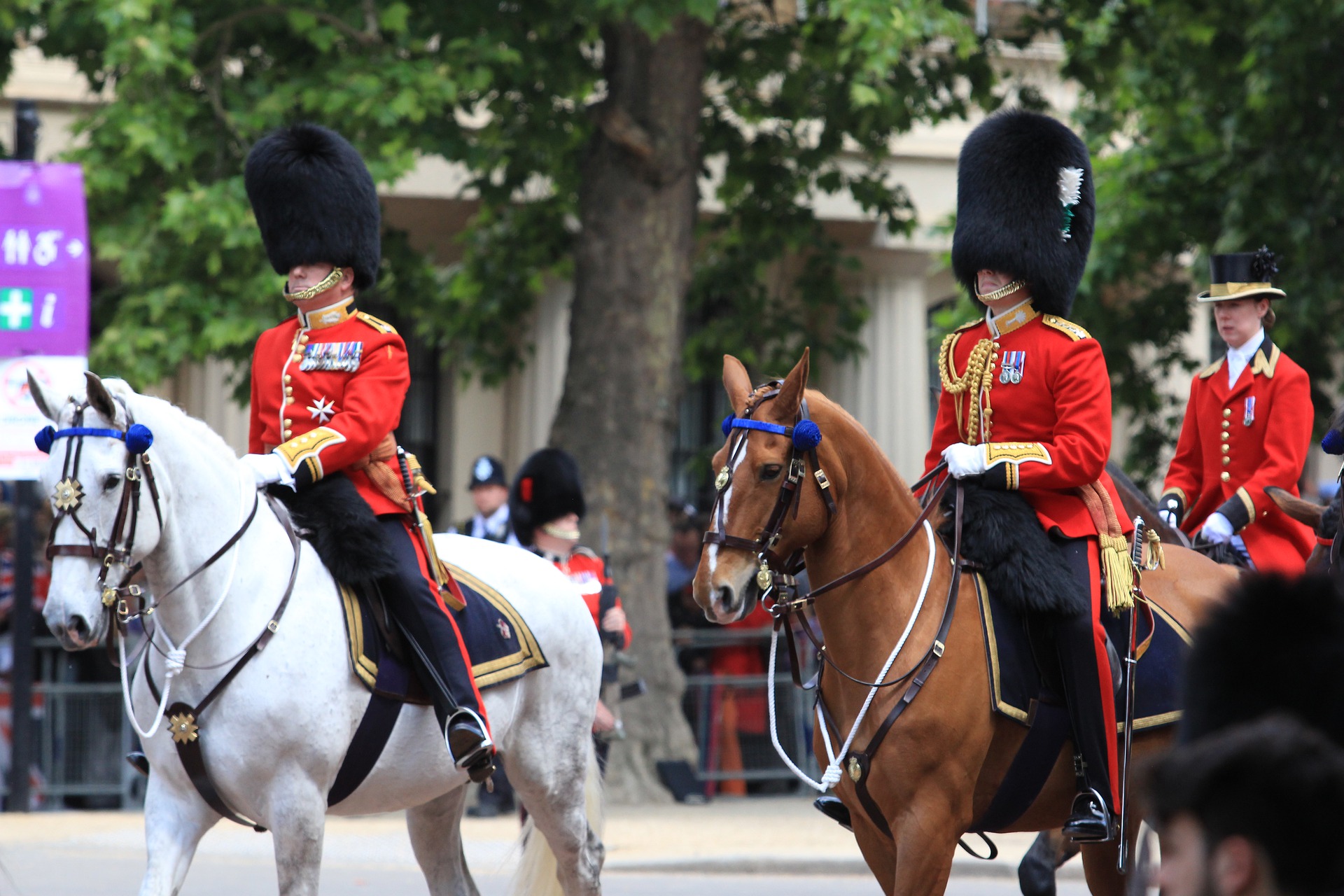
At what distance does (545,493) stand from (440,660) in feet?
12.2

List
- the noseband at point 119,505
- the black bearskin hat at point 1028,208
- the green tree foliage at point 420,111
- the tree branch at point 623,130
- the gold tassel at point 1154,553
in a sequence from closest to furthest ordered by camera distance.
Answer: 1. the noseband at point 119,505
2. the black bearskin hat at point 1028,208
3. the gold tassel at point 1154,553
4. the green tree foliage at point 420,111
5. the tree branch at point 623,130

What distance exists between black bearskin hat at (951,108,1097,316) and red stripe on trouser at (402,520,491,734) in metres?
2.15

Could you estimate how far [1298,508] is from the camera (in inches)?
262

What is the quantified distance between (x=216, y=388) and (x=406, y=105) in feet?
26.7

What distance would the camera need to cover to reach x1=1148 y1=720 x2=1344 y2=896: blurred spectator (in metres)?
2.15

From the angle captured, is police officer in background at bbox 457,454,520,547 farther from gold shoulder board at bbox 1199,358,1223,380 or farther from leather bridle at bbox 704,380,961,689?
leather bridle at bbox 704,380,961,689

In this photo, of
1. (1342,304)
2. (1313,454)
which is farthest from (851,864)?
(1313,454)

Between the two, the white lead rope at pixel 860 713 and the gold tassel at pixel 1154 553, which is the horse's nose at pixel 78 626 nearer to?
the white lead rope at pixel 860 713

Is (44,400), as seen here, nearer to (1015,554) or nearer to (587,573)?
(1015,554)

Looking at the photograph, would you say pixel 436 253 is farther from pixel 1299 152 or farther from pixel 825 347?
pixel 1299 152

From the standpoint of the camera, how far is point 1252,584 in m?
2.55

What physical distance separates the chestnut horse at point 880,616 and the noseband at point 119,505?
5.69 feet

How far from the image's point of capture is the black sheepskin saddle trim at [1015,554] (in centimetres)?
559

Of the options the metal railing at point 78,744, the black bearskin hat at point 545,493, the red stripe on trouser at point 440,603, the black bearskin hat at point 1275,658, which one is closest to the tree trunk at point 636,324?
the black bearskin hat at point 545,493
